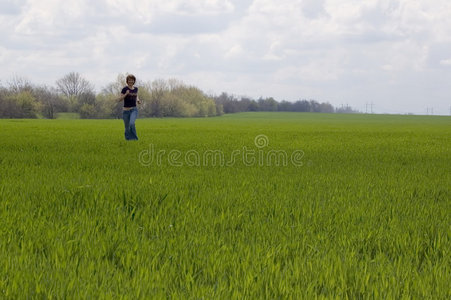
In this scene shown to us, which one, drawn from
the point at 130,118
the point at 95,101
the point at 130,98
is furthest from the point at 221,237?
the point at 95,101

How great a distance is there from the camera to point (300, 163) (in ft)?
30.4

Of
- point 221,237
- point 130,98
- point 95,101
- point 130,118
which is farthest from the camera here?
point 95,101

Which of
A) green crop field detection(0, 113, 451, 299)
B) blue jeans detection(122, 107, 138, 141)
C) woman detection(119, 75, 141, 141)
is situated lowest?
green crop field detection(0, 113, 451, 299)

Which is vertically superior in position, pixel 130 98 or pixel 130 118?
pixel 130 98

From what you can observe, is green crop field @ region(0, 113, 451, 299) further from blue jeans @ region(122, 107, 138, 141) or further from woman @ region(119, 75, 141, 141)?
blue jeans @ region(122, 107, 138, 141)

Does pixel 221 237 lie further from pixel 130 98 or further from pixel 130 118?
pixel 130 118

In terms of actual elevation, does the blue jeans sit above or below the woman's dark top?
below

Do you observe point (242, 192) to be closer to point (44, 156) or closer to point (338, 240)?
point (338, 240)

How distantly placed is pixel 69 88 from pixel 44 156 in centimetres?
11178

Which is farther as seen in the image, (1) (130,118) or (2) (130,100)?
(1) (130,118)

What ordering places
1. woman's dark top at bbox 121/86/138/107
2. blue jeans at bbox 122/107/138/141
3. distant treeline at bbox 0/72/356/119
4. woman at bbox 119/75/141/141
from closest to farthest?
woman at bbox 119/75/141/141
woman's dark top at bbox 121/86/138/107
blue jeans at bbox 122/107/138/141
distant treeline at bbox 0/72/356/119

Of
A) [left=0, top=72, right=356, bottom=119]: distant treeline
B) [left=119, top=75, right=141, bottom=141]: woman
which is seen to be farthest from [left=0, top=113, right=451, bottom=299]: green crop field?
[left=0, top=72, right=356, bottom=119]: distant treeline

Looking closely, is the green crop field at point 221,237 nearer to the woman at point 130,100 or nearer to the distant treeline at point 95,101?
the woman at point 130,100

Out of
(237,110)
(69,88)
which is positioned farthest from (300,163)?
(237,110)
